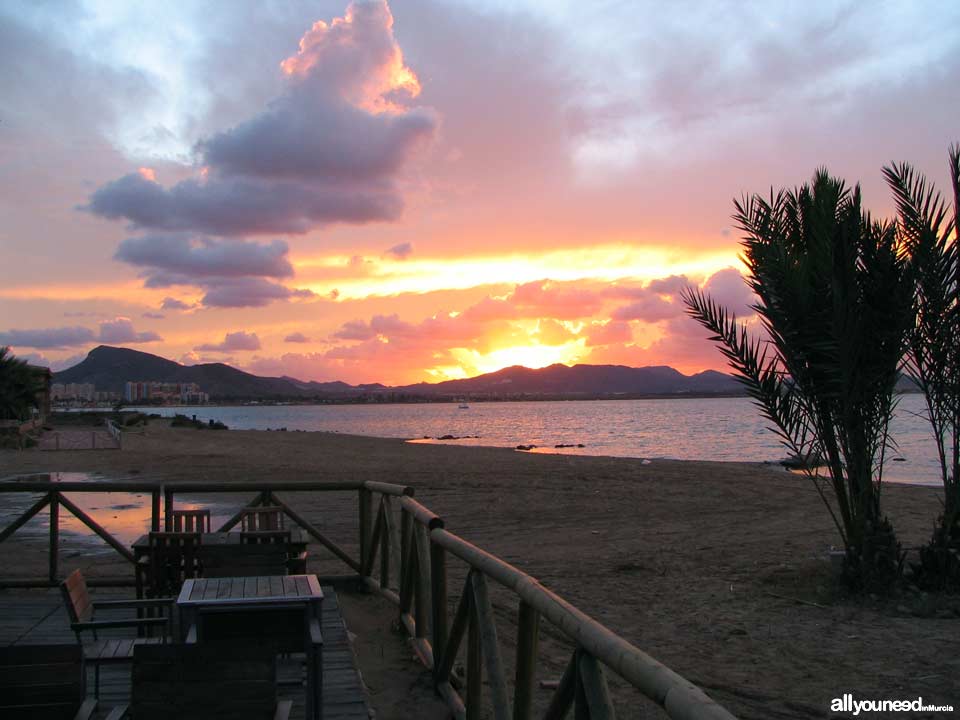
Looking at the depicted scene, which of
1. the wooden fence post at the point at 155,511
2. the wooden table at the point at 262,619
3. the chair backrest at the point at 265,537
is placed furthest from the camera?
the wooden fence post at the point at 155,511

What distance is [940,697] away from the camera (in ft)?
17.7

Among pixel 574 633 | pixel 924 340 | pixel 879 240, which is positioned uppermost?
pixel 879 240

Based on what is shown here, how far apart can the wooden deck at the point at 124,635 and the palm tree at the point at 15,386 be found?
32.2 m

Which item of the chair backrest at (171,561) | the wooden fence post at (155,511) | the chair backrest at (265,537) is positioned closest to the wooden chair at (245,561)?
the chair backrest at (171,561)

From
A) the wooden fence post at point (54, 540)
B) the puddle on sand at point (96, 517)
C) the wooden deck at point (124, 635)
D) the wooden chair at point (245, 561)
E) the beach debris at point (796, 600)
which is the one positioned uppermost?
the wooden chair at point (245, 561)

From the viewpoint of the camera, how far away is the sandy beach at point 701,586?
5.71 meters

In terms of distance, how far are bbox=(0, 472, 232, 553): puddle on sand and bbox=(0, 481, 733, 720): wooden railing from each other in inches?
126

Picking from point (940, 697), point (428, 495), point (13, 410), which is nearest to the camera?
point (940, 697)

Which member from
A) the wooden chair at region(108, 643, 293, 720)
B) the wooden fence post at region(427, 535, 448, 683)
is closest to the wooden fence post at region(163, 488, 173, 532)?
the wooden fence post at region(427, 535, 448, 683)

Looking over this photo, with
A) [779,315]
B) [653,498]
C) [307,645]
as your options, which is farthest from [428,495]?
[307,645]

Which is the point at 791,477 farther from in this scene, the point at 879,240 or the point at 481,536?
the point at 879,240

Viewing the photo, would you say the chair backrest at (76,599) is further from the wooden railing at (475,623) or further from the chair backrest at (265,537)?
the wooden railing at (475,623)

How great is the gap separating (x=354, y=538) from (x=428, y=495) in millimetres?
5544

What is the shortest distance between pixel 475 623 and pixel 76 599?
7.34 ft
